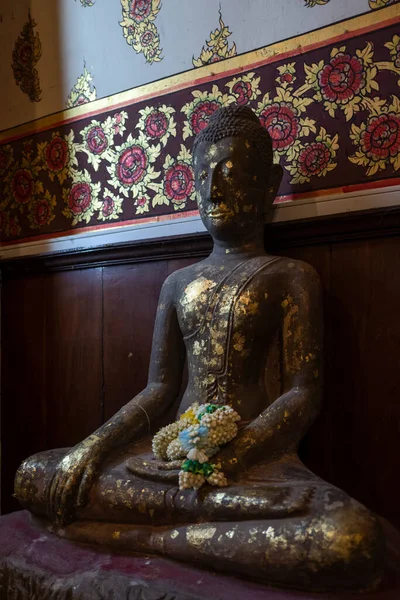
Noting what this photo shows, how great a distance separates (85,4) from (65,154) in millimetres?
736

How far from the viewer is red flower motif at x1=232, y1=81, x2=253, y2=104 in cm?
257

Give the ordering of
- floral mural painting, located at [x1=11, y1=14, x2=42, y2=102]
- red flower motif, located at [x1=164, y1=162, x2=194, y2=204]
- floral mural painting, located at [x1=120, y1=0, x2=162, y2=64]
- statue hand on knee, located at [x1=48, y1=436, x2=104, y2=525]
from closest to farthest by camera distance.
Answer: statue hand on knee, located at [x1=48, y1=436, x2=104, y2=525] < red flower motif, located at [x1=164, y1=162, x2=194, y2=204] < floral mural painting, located at [x1=120, y1=0, x2=162, y2=64] < floral mural painting, located at [x1=11, y1=14, x2=42, y2=102]

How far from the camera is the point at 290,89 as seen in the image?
8.11 feet

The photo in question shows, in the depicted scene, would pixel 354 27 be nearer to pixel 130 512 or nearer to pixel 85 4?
pixel 85 4

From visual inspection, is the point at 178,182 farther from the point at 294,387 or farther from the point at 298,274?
the point at 294,387

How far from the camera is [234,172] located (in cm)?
221

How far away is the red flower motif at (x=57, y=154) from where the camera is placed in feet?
10.2

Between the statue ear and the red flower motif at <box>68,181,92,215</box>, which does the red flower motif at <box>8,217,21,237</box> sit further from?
the statue ear

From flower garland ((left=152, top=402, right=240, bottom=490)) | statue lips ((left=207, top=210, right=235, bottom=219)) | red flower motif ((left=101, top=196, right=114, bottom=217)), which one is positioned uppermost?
red flower motif ((left=101, top=196, right=114, bottom=217))

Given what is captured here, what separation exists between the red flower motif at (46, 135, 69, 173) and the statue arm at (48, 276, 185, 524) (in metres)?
1.11

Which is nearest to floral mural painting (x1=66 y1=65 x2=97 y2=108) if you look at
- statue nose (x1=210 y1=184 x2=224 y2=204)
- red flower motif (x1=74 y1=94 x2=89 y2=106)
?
red flower motif (x1=74 y1=94 x2=89 y2=106)

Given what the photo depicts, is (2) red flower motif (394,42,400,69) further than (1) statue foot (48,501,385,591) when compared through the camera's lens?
Yes

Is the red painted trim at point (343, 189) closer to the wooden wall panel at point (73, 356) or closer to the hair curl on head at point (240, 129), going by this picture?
the hair curl on head at point (240, 129)

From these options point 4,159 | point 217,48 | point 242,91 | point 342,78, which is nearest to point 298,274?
point 342,78
